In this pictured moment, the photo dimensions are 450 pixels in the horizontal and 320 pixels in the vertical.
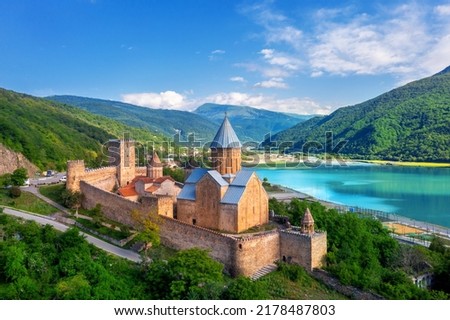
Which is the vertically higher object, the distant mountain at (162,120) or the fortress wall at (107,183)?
the distant mountain at (162,120)

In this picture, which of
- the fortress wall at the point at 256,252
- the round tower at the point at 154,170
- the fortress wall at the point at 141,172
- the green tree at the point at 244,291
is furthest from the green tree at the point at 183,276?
the fortress wall at the point at 141,172

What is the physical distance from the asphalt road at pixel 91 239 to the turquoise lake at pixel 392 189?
28.3 metres

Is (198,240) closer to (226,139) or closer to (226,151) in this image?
(226,151)

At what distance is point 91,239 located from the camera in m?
17.4

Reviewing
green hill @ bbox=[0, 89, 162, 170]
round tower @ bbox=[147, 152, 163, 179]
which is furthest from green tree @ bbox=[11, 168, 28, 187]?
green hill @ bbox=[0, 89, 162, 170]

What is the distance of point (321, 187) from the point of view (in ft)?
192

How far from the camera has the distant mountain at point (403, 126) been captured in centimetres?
8588

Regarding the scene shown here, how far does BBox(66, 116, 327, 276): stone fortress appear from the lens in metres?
15.7

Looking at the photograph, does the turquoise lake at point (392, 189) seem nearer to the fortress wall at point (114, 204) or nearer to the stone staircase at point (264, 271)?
the stone staircase at point (264, 271)

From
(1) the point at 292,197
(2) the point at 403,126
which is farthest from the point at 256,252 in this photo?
(2) the point at 403,126

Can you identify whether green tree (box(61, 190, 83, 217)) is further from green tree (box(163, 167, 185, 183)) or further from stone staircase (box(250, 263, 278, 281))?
green tree (box(163, 167, 185, 183))

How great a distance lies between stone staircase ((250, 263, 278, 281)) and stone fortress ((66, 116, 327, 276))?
9 centimetres

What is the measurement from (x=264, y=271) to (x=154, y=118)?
6121 inches

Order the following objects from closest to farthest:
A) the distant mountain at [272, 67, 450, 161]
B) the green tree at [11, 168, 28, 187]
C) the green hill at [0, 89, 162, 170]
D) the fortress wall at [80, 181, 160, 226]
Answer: the fortress wall at [80, 181, 160, 226] < the green tree at [11, 168, 28, 187] < the green hill at [0, 89, 162, 170] < the distant mountain at [272, 67, 450, 161]
